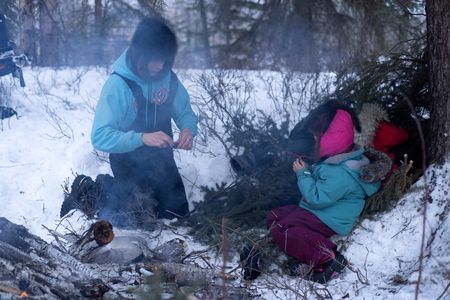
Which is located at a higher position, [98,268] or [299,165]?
[299,165]

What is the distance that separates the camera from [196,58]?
50.4ft

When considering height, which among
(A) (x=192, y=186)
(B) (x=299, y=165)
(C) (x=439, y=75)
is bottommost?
(A) (x=192, y=186)

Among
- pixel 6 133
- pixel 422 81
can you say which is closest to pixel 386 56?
pixel 422 81

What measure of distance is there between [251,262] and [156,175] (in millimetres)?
1224

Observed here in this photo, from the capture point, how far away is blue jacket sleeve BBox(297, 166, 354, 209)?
12.5ft

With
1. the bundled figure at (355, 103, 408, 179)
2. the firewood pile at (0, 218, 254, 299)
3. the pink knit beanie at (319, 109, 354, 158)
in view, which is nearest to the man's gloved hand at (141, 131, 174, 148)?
the firewood pile at (0, 218, 254, 299)

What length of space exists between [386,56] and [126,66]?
202cm

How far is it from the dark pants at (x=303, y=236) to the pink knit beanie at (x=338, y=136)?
0.43 meters

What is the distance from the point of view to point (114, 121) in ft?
14.2

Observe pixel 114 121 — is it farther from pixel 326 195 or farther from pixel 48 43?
pixel 48 43

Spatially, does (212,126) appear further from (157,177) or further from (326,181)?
(326,181)

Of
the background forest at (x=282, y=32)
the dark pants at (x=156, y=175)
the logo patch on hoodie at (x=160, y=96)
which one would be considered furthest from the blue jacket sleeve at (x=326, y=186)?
the background forest at (x=282, y=32)

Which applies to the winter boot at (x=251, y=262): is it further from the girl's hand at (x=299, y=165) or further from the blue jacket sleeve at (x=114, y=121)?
the blue jacket sleeve at (x=114, y=121)

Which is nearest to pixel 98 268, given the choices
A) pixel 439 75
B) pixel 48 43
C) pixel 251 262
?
pixel 251 262
